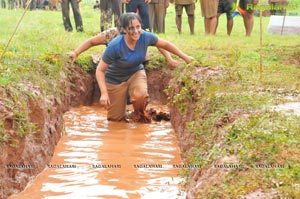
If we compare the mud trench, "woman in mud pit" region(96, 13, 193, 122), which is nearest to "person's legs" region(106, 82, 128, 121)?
"woman in mud pit" region(96, 13, 193, 122)

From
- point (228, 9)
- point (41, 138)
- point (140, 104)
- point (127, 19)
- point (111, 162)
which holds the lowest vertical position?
point (111, 162)

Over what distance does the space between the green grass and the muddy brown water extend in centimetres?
46

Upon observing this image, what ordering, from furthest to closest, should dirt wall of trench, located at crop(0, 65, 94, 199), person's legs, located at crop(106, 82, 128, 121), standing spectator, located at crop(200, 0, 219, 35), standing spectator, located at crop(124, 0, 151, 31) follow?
1. standing spectator, located at crop(200, 0, 219, 35)
2. standing spectator, located at crop(124, 0, 151, 31)
3. person's legs, located at crop(106, 82, 128, 121)
4. dirt wall of trench, located at crop(0, 65, 94, 199)

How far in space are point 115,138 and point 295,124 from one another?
10.9 ft

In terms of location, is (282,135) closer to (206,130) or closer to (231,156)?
(231,156)

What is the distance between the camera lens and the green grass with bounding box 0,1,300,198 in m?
4.37

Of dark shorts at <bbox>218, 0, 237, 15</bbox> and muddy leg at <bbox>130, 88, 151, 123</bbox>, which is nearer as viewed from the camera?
muddy leg at <bbox>130, 88, 151, 123</bbox>

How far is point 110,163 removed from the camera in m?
6.92

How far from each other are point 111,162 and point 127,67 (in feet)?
6.69

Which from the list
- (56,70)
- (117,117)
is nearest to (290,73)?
(117,117)

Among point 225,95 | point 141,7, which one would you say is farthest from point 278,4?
point 225,95

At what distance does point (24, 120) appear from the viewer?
19.5ft

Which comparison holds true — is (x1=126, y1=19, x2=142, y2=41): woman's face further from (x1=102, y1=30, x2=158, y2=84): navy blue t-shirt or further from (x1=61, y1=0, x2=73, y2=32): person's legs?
(x1=61, y1=0, x2=73, y2=32): person's legs

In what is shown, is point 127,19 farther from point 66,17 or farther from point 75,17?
point 66,17
